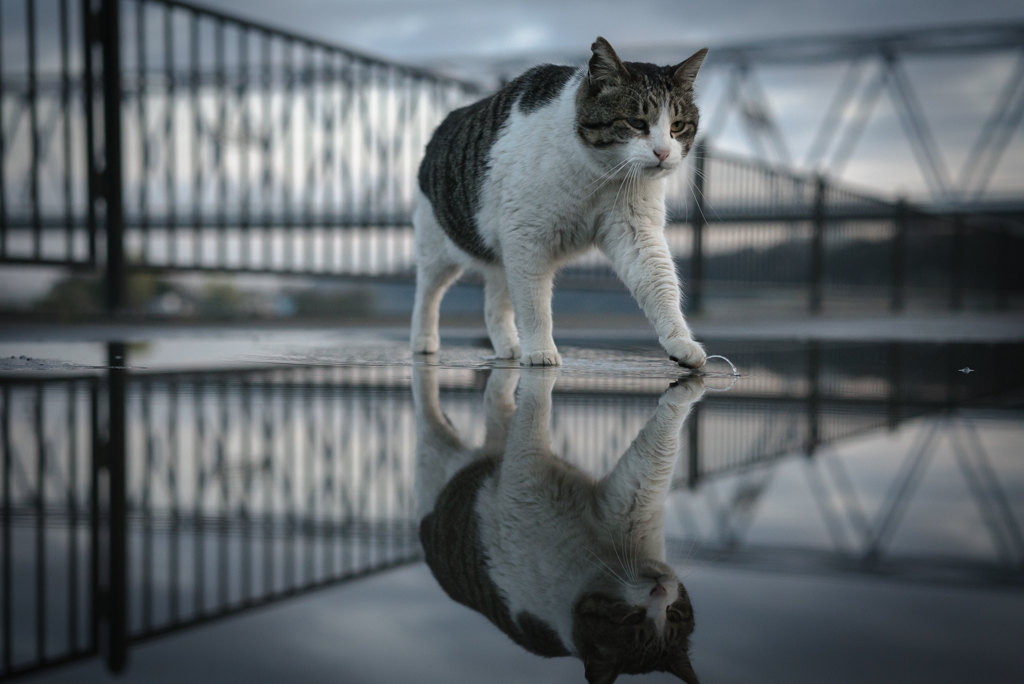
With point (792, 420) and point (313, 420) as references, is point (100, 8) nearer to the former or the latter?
point (313, 420)

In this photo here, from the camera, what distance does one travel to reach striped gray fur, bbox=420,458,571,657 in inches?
18.5

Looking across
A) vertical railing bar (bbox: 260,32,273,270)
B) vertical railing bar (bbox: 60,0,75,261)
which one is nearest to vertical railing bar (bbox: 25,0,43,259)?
vertical railing bar (bbox: 60,0,75,261)

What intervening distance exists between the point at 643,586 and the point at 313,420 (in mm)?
742

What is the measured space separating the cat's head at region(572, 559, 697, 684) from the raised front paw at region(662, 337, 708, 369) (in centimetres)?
137

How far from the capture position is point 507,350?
7.38 feet

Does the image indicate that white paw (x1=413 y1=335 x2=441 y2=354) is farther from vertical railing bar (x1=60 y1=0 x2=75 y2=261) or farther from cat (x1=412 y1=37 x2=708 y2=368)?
vertical railing bar (x1=60 y1=0 x2=75 y2=261)

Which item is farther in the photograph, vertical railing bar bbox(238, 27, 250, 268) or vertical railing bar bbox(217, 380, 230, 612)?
vertical railing bar bbox(238, 27, 250, 268)

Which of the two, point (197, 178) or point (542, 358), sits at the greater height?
point (197, 178)

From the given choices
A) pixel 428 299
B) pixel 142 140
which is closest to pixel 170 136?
pixel 142 140

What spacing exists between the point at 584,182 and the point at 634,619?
4.92ft

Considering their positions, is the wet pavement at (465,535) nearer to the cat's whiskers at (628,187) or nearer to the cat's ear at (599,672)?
the cat's ear at (599,672)

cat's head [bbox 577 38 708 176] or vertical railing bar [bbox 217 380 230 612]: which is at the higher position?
cat's head [bbox 577 38 708 176]

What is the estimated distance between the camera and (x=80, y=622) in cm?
47

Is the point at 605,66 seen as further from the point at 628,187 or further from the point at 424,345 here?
the point at 424,345
